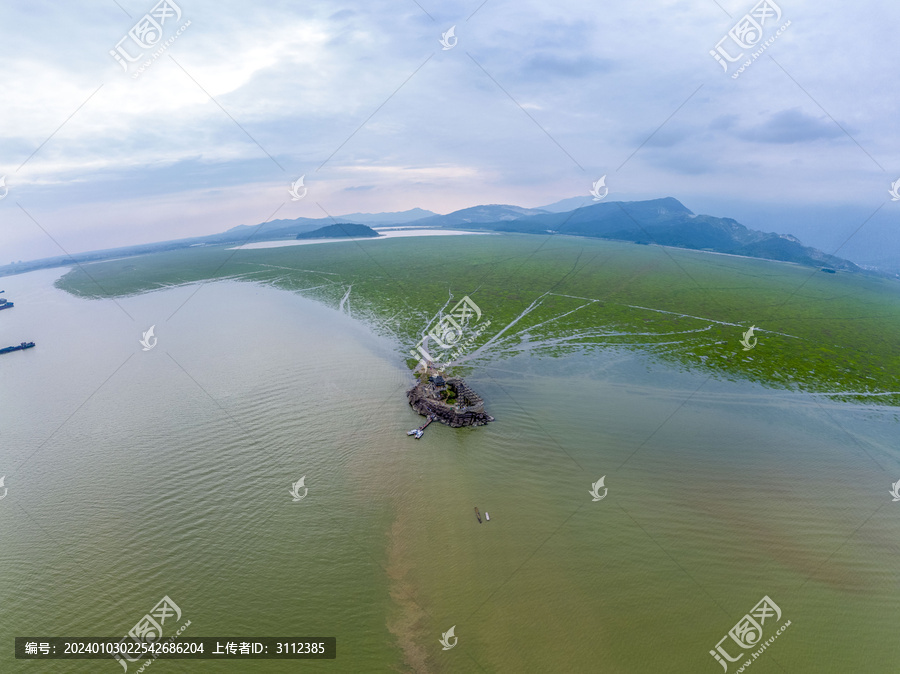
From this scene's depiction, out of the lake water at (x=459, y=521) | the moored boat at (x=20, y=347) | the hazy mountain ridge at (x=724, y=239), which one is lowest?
the lake water at (x=459, y=521)

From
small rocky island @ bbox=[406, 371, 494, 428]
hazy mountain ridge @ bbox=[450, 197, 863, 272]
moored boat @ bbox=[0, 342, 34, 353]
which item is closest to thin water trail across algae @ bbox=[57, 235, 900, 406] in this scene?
small rocky island @ bbox=[406, 371, 494, 428]

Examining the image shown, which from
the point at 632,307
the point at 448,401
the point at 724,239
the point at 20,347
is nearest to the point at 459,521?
the point at 448,401

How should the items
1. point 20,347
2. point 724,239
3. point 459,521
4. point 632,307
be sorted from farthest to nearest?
point 724,239
point 632,307
point 20,347
point 459,521

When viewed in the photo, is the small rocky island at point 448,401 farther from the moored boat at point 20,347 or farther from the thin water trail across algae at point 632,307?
the moored boat at point 20,347

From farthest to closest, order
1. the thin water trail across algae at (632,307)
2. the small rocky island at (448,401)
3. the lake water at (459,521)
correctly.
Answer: the thin water trail across algae at (632,307) → the small rocky island at (448,401) → the lake water at (459,521)

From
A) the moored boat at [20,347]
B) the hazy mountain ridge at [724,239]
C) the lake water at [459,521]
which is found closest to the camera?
the lake water at [459,521]

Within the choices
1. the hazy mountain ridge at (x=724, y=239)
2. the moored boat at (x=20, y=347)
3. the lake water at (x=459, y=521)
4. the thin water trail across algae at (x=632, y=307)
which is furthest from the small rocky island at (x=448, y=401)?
the hazy mountain ridge at (x=724, y=239)

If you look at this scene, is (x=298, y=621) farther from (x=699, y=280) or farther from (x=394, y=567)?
(x=699, y=280)

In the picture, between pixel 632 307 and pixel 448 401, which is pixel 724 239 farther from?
pixel 448 401
